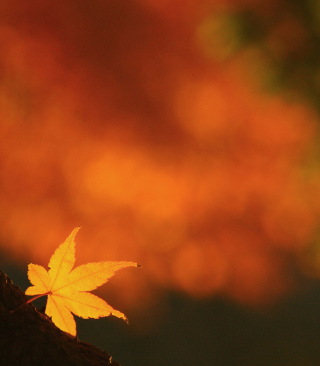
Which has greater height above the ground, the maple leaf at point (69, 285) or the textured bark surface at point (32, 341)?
the maple leaf at point (69, 285)

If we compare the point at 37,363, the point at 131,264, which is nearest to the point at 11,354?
the point at 37,363

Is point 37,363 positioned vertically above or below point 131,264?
below

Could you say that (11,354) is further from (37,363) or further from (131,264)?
(131,264)

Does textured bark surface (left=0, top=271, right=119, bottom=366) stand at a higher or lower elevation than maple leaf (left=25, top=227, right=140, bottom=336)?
lower
